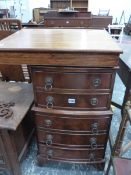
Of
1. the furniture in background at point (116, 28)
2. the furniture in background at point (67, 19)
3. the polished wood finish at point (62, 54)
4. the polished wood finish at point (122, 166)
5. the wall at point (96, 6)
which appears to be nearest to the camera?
the polished wood finish at point (62, 54)

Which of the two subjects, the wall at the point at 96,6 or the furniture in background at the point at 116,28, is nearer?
the furniture in background at the point at 116,28

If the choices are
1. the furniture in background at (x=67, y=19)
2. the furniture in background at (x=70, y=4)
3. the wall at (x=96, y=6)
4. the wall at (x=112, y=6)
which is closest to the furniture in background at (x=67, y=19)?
the furniture in background at (x=67, y=19)

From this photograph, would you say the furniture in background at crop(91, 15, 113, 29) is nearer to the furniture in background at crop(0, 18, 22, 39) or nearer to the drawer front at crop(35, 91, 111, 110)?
the furniture in background at crop(0, 18, 22, 39)

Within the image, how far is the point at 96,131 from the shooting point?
1142 mm

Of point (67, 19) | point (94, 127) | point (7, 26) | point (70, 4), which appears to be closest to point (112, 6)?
point (70, 4)

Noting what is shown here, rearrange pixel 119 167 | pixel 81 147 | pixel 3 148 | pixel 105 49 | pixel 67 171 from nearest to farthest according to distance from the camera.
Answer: pixel 105 49
pixel 119 167
pixel 3 148
pixel 81 147
pixel 67 171

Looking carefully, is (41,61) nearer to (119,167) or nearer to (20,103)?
(20,103)

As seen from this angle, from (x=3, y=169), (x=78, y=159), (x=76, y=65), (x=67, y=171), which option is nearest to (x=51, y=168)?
(x=67, y=171)

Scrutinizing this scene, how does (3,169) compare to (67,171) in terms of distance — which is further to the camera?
(67,171)

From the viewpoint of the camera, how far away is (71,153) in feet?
4.17

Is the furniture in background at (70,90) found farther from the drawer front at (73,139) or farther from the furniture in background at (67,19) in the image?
the furniture in background at (67,19)

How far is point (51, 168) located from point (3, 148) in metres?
0.48

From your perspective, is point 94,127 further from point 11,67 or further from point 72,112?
point 11,67

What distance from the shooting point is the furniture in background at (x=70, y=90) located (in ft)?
2.80
